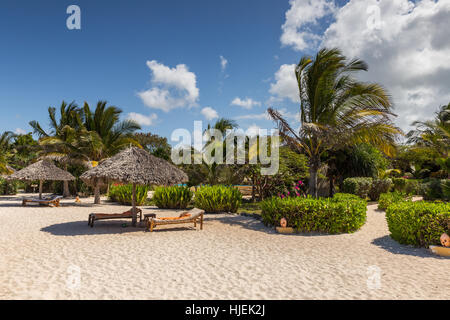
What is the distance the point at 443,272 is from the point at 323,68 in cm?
735

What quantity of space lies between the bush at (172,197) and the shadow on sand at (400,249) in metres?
9.19

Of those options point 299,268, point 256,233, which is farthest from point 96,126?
point 299,268

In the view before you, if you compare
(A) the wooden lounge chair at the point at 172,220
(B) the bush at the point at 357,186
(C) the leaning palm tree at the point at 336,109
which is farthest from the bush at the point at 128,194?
(B) the bush at the point at 357,186

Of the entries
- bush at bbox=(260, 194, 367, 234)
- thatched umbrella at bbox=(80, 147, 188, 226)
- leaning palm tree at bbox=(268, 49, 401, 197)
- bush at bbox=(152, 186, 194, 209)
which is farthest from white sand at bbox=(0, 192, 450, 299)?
bush at bbox=(152, 186, 194, 209)

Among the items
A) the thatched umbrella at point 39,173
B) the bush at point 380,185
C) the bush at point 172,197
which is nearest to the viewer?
the bush at point 172,197

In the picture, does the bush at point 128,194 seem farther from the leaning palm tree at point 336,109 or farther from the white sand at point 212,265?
the leaning palm tree at point 336,109

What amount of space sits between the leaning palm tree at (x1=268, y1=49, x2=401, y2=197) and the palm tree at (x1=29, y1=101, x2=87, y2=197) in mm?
13843

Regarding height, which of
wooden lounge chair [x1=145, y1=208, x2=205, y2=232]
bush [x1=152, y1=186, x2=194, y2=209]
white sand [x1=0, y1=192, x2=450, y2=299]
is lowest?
white sand [x1=0, y1=192, x2=450, y2=299]

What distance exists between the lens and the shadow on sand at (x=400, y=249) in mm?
6266

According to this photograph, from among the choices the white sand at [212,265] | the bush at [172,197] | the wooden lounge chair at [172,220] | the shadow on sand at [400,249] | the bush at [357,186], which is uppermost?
the bush at [357,186]

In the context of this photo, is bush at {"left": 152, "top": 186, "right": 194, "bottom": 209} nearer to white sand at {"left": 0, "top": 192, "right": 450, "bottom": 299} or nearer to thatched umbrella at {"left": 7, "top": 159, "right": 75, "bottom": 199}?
white sand at {"left": 0, "top": 192, "right": 450, "bottom": 299}

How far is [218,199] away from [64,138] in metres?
14.9

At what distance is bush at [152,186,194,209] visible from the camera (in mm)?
14633
